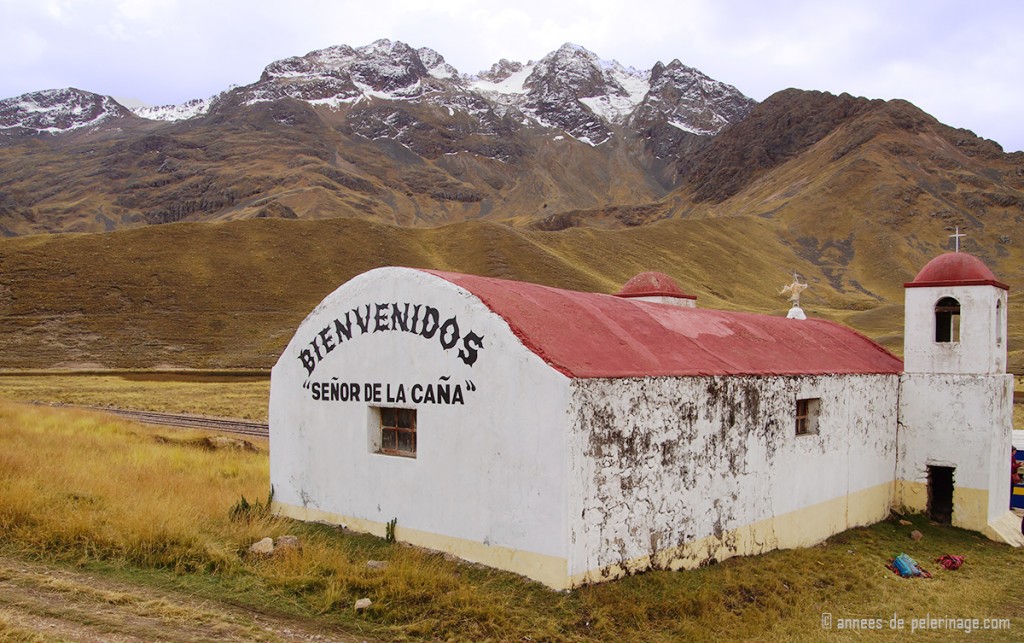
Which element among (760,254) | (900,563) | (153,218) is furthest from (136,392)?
(153,218)

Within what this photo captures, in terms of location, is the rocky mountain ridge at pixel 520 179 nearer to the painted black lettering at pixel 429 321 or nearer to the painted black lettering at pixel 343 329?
the painted black lettering at pixel 343 329

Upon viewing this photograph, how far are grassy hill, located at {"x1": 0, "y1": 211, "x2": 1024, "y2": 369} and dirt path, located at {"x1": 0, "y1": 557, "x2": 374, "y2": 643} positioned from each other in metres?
45.7

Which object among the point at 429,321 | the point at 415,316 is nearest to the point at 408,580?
the point at 429,321

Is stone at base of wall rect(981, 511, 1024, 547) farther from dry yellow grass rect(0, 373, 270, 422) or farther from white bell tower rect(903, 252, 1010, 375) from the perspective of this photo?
dry yellow grass rect(0, 373, 270, 422)

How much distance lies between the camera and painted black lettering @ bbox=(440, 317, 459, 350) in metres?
9.80

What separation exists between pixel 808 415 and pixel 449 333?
680 cm

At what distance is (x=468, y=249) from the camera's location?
80.8 metres

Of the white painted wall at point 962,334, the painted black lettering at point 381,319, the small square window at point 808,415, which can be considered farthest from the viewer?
the white painted wall at point 962,334

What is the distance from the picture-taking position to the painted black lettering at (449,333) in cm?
980

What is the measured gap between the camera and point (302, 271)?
71250 millimetres

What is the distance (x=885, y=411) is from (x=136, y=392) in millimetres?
33708

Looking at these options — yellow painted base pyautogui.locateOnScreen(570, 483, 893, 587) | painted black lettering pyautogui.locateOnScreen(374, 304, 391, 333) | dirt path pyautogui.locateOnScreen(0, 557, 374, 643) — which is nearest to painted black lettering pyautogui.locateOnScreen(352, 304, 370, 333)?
painted black lettering pyautogui.locateOnScreen(374, 304, 391, 333)

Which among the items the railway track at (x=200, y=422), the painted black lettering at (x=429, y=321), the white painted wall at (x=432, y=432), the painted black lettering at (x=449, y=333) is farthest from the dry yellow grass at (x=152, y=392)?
the painted black lettering at (x=449, y=333)

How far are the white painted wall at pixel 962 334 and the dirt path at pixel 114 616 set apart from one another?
1287 centimetres
